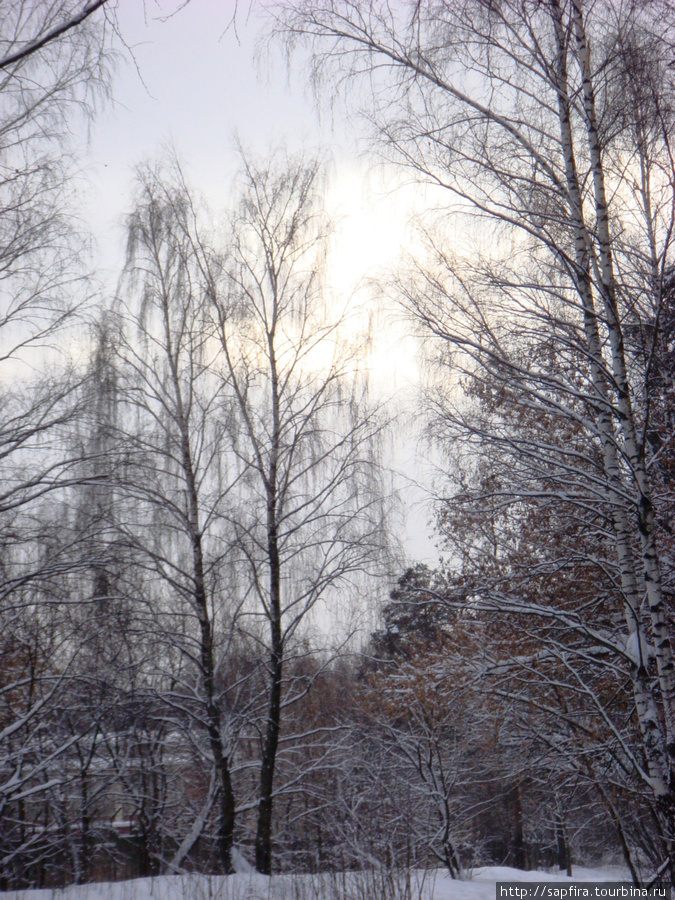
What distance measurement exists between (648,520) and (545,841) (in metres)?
27.3

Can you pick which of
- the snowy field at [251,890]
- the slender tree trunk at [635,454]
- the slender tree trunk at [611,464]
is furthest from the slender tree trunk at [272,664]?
the slender tree trunk at [635,454]

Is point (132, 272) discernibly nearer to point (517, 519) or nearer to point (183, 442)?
point (183, 442)

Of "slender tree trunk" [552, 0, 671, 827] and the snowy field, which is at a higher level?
"slender tree trunk" [552, 0, 671, 827]

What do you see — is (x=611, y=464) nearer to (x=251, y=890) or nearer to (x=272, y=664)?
(x=251, y=890)

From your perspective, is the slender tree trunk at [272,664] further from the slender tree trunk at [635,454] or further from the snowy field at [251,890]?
the slender tree trunk at [635,454]

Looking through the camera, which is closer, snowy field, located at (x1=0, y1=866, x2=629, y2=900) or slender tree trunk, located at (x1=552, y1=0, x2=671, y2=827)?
slender tree trunk, located at (x1=552, y1=0, x2=671, y2=827)

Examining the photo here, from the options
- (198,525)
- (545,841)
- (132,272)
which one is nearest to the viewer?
(198,525)

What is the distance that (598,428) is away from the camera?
5355 mm

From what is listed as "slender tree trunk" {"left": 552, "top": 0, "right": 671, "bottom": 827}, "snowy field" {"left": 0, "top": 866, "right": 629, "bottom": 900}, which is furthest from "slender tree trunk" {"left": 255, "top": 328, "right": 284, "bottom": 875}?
"slender tree trunk" {"left": 552, "top": 0, "right": 671, "bottom": 827}

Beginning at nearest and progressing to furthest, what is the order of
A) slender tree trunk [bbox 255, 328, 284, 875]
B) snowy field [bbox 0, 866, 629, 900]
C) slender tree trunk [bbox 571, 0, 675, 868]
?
slender tree trunk [bbox 571, 0, 675, 868]
snowy field [bbox 0, 866, 629, 900]
slender tree trunk [bbox 255, 328, 284, 875]

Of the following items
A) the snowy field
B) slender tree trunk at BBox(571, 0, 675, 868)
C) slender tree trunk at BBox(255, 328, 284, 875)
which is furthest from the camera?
slender tree trunk at BBox(255, 328, 284, 875)

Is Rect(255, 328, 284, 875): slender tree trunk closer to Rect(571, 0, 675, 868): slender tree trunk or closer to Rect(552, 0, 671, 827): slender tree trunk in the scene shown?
Rect(552, 0, 671, 827): slender tree trunk

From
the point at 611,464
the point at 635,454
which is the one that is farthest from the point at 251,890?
the point at 635,454

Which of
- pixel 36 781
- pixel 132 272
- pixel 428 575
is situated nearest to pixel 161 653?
pixel 36 781
